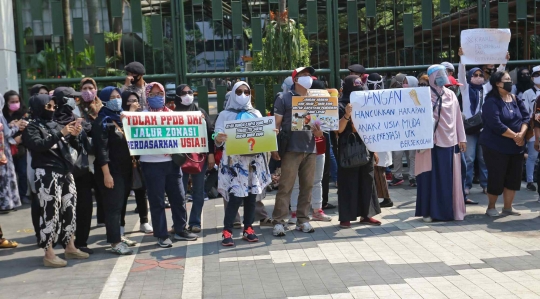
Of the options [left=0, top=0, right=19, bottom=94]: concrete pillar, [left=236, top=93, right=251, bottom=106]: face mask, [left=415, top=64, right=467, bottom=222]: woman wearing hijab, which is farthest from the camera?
[left=0, top=0, right=19, bottom=94]: concrete pillar

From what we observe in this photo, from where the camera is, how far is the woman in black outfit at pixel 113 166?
24.1ft

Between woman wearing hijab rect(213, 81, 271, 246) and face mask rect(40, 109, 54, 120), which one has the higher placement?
face mask rect(40, 109, 54, 120)

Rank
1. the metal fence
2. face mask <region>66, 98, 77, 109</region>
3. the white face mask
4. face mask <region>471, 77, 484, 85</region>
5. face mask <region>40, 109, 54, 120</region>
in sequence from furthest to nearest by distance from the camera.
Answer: the metal fence < face mask <region>471, 77, 484, 85</region> < the white face mask < face mask <region>66, 98, 77, 109</region> < face mask <region>40, 109, 54, 120</region>

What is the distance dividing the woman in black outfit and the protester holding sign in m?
4.41

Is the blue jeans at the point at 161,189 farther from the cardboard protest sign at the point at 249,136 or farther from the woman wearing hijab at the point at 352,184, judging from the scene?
the woman wearing hijab at the point at 352,184

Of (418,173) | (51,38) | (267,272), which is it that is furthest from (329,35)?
(267,272)

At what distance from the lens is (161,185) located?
24.9ft

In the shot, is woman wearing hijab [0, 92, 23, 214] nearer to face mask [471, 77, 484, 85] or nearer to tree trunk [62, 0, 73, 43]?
tree trunk [62, 0, 73, 43]

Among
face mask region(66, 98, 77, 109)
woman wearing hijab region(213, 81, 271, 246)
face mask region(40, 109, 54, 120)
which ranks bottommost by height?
woman wearing hijab region(213, 81, 271, 246)

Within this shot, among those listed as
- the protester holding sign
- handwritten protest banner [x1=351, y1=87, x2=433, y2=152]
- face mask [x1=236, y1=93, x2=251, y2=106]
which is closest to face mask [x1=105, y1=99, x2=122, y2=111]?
face mask [x1=236, y1=93, x2=251, y2=106]

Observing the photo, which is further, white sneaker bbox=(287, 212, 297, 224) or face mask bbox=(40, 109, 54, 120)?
white sneaker bbox=(287, 212, 297, 224)

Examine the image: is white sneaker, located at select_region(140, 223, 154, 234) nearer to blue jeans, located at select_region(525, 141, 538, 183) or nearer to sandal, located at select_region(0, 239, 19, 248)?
sandal, located at select_region(0, 239, 19, 248)

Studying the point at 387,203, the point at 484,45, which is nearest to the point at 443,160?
the point at 387,203

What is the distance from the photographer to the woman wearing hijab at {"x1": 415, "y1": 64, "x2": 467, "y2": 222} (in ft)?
27.7
